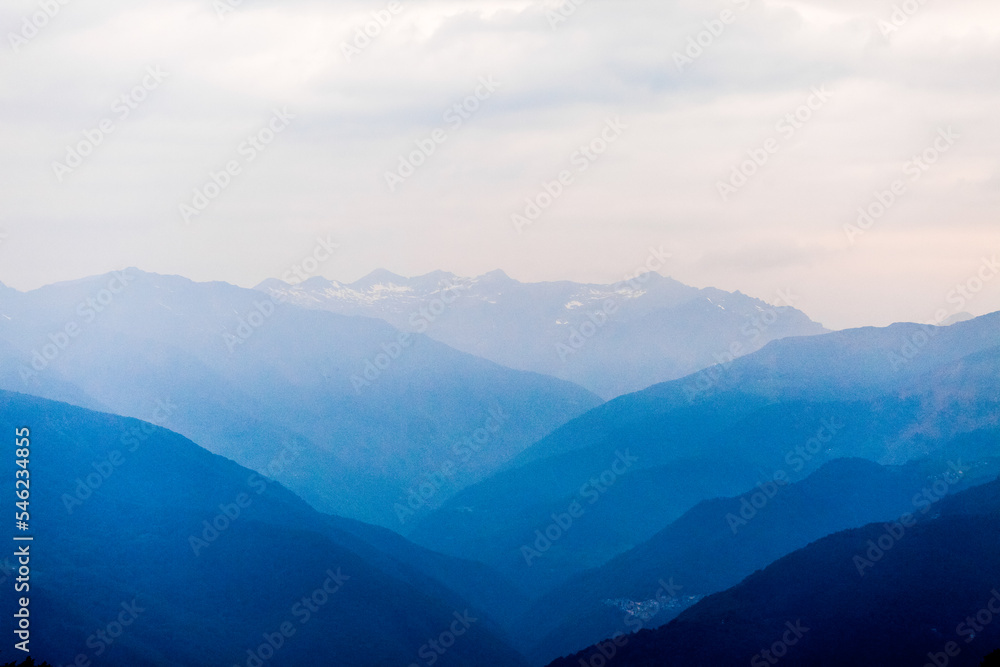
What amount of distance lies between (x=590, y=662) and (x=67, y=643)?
308ft

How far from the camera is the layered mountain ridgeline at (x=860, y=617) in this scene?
547 feet

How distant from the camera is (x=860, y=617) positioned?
575 feet

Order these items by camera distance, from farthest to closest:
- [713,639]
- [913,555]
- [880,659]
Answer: [913,555], [713,639], [880,659]

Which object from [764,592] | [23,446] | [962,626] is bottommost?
[764,592]

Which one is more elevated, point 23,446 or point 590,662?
point 23,446

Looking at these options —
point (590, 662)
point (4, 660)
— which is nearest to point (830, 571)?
point (590, 662)

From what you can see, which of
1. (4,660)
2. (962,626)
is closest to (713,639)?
(962,626)

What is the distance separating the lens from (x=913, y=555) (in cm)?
19225

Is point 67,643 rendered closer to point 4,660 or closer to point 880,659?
point 4,660

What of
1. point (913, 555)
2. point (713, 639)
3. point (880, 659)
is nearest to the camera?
point (880, 659)

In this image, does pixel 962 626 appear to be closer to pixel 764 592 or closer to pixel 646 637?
pixel 764 592

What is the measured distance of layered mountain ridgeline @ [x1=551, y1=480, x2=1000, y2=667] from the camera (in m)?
167

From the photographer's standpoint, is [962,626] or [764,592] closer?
[962,626]

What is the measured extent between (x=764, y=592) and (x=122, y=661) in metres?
116
